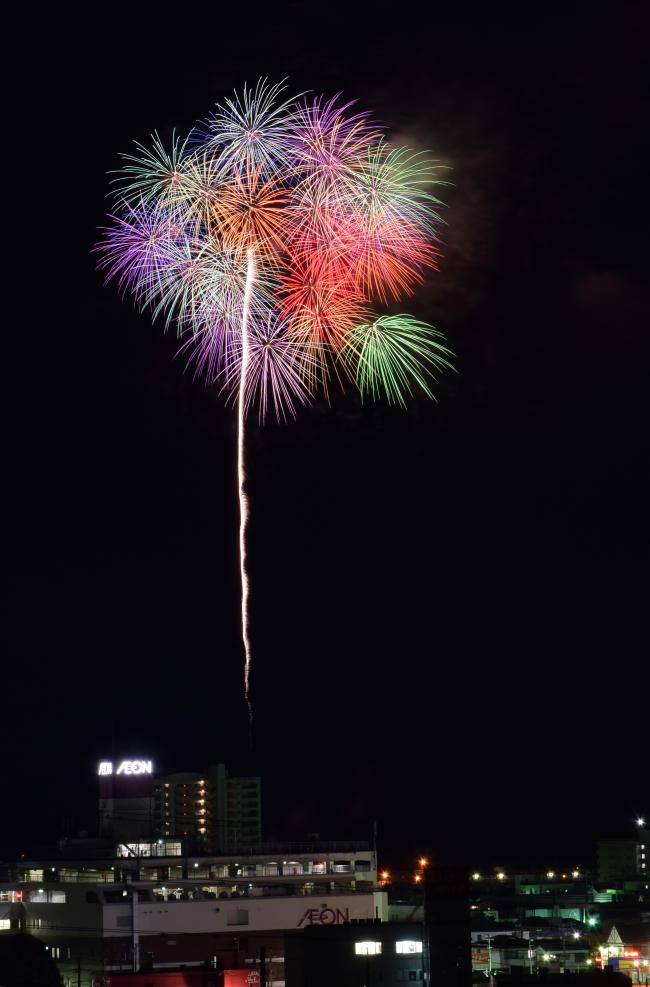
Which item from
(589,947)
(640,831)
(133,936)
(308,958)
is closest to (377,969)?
(308,958)

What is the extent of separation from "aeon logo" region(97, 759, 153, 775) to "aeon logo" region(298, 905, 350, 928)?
69.9 ft

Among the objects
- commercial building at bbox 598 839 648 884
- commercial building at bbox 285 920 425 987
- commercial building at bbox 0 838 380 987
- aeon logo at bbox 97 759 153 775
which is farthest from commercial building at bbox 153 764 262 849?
commercial building at bbox 285 920 425 987

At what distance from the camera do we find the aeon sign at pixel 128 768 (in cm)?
7050

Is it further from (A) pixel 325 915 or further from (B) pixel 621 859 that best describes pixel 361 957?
(B) pixel 621 859

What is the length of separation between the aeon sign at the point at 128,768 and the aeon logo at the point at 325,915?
2132 cm

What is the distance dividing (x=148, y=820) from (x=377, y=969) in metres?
41.5

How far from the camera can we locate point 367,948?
2973cm

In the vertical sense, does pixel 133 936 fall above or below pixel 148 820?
below

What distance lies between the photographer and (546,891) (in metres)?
82.4

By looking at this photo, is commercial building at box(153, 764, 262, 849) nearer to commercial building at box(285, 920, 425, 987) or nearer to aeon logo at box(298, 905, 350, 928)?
aeon logo at box(298, 905, 350, 928)

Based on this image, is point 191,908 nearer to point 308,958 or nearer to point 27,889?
point 27,889

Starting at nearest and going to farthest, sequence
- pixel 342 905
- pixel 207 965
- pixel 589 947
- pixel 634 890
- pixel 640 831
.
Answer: pixel 207 965 < pixel 589 947 < pixel 342 905 < pixel 634 890 < pixel 640 831

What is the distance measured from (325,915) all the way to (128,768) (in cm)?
2164

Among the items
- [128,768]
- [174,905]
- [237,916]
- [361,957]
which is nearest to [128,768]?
[128,768]
